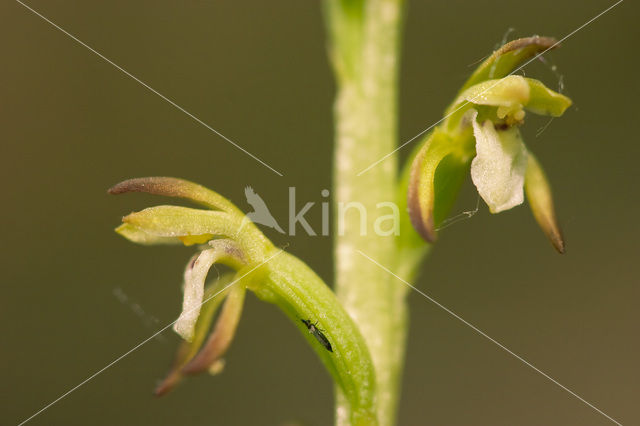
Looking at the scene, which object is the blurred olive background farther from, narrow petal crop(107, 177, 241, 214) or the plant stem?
narrow petal crop(107, 177, 241, 214)

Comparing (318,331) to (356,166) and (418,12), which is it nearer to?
(356,166)

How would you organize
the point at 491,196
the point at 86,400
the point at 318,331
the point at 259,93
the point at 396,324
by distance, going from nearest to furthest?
the point at 491,196, the point at 318,331, the point at 396,324, the point at 86,400, the point at 259,93

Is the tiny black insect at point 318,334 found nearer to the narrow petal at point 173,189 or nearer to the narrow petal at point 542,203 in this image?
the narrow petal at point 173,189

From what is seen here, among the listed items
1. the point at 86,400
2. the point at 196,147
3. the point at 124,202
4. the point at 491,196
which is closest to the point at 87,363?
the point at 86,400

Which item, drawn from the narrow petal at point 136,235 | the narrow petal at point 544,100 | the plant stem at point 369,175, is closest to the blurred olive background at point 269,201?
the plant stem at point 369,175

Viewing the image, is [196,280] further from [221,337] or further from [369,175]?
Answer: [369,175]

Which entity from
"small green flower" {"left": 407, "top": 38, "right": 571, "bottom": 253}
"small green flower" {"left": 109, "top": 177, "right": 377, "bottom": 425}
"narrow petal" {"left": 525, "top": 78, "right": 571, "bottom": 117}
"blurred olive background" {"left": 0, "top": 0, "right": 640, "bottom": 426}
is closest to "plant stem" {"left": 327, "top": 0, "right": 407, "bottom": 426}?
"small green flower" {"left": 109, "top": 177, "right": 377, "bottom": 425}
